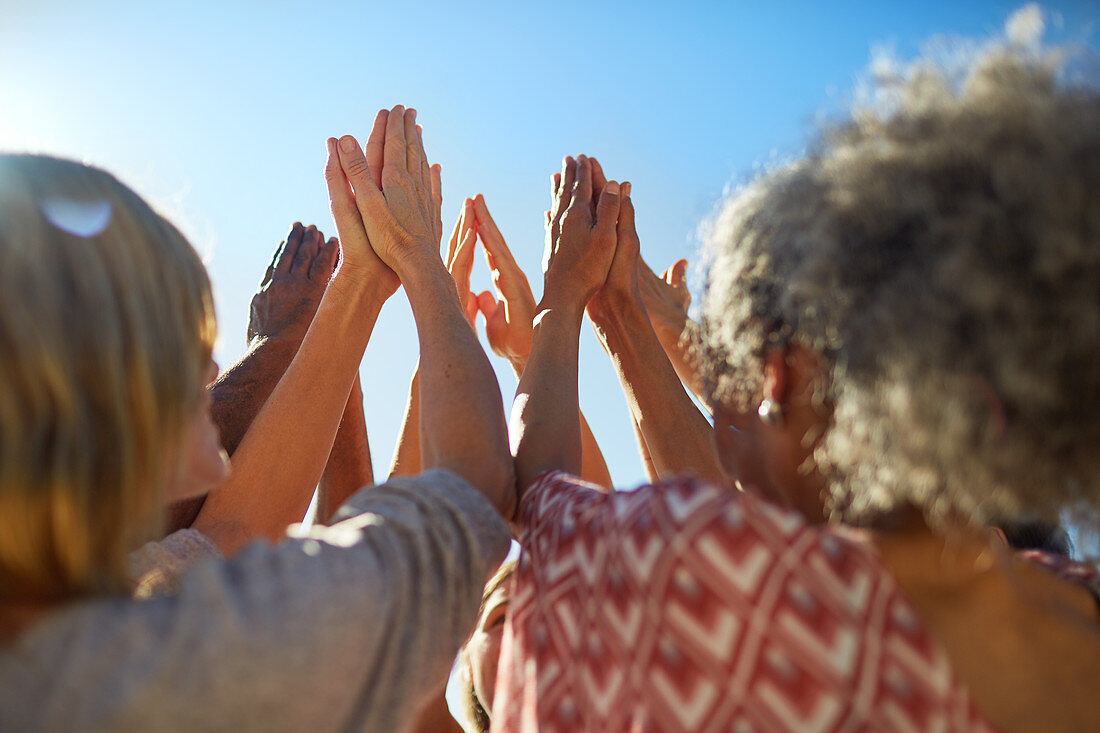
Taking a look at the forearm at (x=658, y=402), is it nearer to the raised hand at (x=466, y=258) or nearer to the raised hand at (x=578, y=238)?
the raised hand at (x=578, y=238)

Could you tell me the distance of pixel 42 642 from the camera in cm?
92

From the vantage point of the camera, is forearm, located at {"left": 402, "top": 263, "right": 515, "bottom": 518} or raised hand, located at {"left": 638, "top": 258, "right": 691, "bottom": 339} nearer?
forearm, located at {"left": 402, "top": 263, "right": 515, "bottom": 518}

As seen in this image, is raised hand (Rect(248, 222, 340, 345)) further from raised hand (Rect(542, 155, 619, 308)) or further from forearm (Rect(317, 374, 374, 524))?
raised hand (Rect(542, 155, 619, 308))

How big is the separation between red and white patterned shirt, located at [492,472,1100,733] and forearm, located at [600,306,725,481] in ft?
3.53

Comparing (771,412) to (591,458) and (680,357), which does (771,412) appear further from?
(591,458)

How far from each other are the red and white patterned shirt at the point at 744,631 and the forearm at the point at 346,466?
71.6 inches

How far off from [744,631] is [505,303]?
2.12 metres

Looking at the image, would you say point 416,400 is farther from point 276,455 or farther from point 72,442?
point 72,442

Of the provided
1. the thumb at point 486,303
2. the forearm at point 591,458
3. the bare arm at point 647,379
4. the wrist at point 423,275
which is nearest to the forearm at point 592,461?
the forearm at point 591,458

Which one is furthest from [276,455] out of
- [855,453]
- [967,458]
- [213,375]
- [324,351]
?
[967,458]

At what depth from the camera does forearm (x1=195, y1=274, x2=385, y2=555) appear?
2168 mm

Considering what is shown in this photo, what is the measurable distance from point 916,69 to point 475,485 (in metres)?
0.91

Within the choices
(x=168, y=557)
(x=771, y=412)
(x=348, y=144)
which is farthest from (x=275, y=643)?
(x=348, y=144)

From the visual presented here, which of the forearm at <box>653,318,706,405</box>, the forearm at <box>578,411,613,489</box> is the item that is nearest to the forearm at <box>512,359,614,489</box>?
the forearm at <box>578,411,613,489</box>
